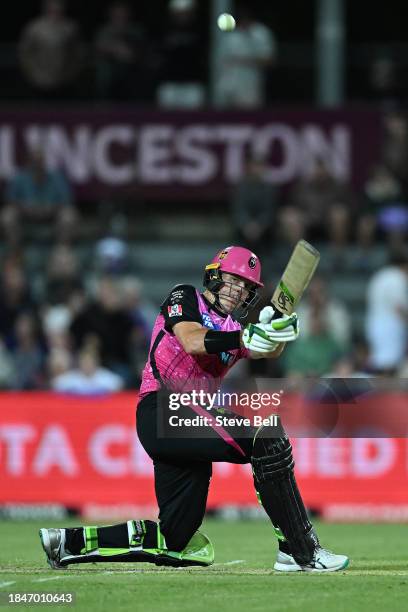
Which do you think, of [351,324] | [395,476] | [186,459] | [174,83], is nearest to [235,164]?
[174,83]

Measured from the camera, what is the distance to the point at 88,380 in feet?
57.3

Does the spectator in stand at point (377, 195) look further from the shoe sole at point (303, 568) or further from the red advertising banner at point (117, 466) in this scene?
the shoe sole at point (303, 568)

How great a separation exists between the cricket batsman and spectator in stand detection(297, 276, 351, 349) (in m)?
8.47

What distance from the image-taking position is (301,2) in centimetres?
2609

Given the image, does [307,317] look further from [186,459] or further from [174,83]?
[186,459]

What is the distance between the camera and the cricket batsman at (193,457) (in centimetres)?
935

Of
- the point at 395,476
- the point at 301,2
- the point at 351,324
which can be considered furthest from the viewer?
the point at 301,2

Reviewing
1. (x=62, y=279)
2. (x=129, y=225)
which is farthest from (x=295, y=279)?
(x=129, y=225)

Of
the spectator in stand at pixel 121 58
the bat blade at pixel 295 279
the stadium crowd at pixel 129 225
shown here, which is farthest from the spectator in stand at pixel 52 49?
the bat blade at pixel 295 279

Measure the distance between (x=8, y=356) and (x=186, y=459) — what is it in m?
9.45

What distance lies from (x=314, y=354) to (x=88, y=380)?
257 centimetres

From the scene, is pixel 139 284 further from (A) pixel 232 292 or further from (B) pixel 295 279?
(B) pixel 295 279

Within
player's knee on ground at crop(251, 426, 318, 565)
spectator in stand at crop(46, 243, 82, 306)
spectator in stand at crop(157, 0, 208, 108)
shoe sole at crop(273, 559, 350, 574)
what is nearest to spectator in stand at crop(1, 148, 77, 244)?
spectator in stand at crop(46, 243, 82, 306)

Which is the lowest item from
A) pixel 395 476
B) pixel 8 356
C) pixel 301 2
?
pixel 395 476
